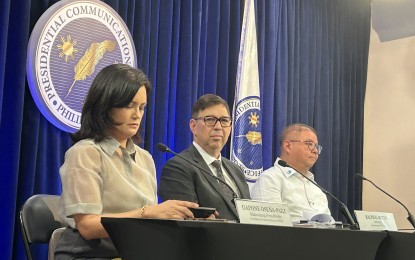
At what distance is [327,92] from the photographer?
5434mm

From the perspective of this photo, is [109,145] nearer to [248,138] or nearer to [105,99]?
[105,99]

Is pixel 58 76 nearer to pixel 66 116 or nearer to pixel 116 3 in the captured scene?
pixel 66 116

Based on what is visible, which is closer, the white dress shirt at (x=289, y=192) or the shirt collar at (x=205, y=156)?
the shirt collar at (x=205, y=156)

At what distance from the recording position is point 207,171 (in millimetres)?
2816

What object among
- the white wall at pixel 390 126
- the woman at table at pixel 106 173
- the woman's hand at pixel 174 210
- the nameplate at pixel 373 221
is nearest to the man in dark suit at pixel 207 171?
the woman at table at pixel 106 173

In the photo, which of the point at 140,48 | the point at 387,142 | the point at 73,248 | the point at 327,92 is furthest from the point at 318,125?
the point at 73,248

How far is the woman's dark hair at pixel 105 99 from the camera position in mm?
2055

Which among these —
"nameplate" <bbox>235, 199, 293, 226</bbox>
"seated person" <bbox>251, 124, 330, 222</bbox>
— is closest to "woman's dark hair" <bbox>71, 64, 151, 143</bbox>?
"nameplate" <bbox>235, 199, 293, 226</bbox>

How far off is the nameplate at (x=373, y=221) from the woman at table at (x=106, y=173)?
0.73 metres

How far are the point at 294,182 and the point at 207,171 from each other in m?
1.13

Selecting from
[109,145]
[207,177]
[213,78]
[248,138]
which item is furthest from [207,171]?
[213,78]

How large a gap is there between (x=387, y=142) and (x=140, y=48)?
10.5 feet

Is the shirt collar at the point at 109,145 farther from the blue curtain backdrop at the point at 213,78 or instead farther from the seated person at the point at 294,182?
the seated person at the point at 294,182

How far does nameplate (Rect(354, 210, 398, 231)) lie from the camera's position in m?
2.09
